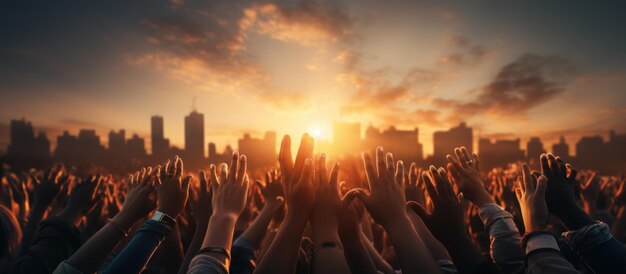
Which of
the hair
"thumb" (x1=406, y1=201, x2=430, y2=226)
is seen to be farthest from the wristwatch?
the hair

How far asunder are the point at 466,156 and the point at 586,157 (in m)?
207

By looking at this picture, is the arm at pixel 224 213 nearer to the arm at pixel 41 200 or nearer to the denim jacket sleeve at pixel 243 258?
the denim jacket sleeve at pixel 243 258

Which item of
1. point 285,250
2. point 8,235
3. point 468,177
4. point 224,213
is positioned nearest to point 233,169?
point 224,213

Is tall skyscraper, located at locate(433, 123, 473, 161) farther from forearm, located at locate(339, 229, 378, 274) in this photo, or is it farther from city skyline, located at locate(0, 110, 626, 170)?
forearm, located at locate(339, 229, 378, 274)

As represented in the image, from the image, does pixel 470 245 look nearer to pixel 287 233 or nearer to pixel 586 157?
pixel 287 233

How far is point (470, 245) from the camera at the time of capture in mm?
2785

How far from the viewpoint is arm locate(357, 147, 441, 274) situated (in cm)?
233

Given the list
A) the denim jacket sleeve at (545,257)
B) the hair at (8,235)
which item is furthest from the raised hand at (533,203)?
the hair at (8,235)

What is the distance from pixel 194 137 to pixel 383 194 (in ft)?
633

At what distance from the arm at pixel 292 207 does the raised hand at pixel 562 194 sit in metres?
2.27

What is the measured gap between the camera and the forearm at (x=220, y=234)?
2277 millimetres

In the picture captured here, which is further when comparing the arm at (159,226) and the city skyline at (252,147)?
the city skyline at (252,147)

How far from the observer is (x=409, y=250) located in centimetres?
239

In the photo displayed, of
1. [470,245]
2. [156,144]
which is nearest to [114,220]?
[470,245]
